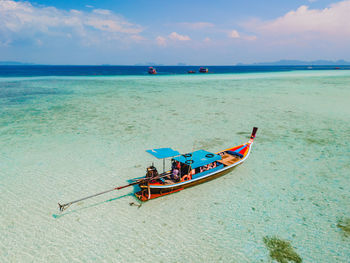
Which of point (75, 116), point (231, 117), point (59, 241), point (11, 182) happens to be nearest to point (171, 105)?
point (231, 117)

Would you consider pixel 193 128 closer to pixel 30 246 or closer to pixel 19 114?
pixel 30 246

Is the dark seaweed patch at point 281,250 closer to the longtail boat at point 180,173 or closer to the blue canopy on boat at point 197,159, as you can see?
the longtail boat at point 180,173

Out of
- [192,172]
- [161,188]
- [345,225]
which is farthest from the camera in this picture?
[192,172]

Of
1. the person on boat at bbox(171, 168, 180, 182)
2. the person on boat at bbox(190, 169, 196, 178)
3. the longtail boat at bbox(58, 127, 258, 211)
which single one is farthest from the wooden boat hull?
the person on boat at bbox(171, 168, 180, 182)

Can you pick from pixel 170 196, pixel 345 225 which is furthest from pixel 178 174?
pixel 345 225

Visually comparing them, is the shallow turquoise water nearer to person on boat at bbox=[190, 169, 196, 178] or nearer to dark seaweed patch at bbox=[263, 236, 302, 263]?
dark seaweed patch at bbox=[263, 236, 302, 263]

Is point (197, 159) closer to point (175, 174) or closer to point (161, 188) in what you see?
point (175, 174)

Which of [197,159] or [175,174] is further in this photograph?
[197,159]
